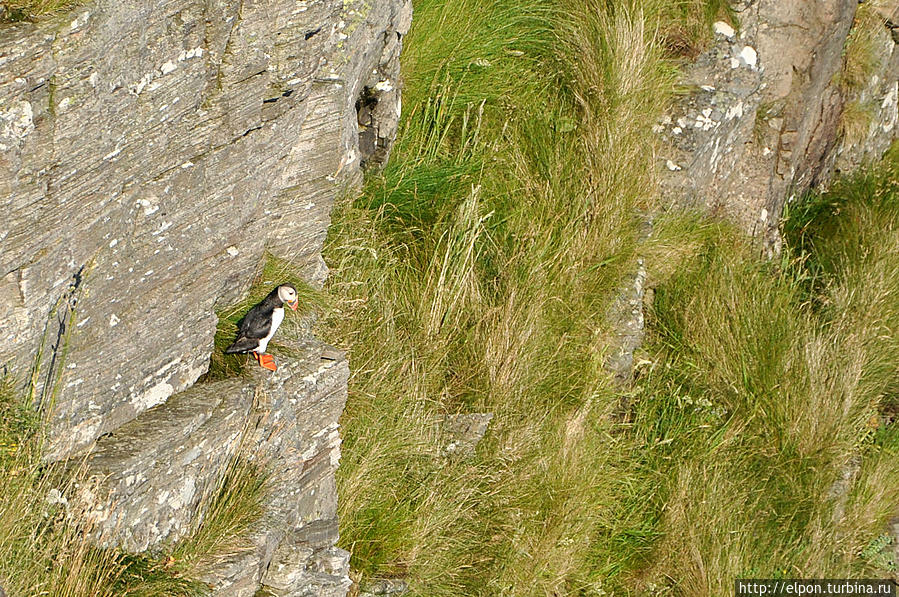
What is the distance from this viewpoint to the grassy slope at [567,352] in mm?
4855

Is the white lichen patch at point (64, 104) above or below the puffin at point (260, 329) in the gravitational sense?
above

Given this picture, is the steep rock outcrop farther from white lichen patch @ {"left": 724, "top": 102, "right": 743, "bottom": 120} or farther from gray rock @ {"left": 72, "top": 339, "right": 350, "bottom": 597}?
white lichen patch @ {"left": 724, "top": 102, "right": 743, "bottom": 120}

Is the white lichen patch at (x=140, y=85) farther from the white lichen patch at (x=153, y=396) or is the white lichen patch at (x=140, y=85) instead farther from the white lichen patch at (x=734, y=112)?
the white lichen patch at (x=734, y=112)

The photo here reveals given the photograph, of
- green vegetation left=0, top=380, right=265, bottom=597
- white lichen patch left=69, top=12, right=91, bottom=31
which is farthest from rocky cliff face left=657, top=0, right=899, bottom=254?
white lichen patch left=69, top=12, right=91, bottom=31

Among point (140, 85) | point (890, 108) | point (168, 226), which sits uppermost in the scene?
point (140, 85)

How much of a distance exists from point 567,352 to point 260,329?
2.23m

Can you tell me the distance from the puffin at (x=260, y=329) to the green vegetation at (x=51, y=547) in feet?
2.71

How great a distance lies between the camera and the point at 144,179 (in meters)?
3.39

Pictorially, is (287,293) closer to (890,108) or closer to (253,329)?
(253,329)

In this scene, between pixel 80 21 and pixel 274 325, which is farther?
pixel 274 325

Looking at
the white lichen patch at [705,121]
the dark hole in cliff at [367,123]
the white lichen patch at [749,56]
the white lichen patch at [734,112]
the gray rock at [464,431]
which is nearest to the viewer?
the gray rock at [464,431]

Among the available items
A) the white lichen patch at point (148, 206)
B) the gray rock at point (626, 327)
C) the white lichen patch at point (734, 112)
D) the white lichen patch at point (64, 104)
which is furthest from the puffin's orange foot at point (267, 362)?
the white lichen patch at point (734, 112)

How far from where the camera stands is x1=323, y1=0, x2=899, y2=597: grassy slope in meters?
4.86

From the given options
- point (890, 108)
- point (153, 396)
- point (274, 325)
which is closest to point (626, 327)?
point (274, 325)
